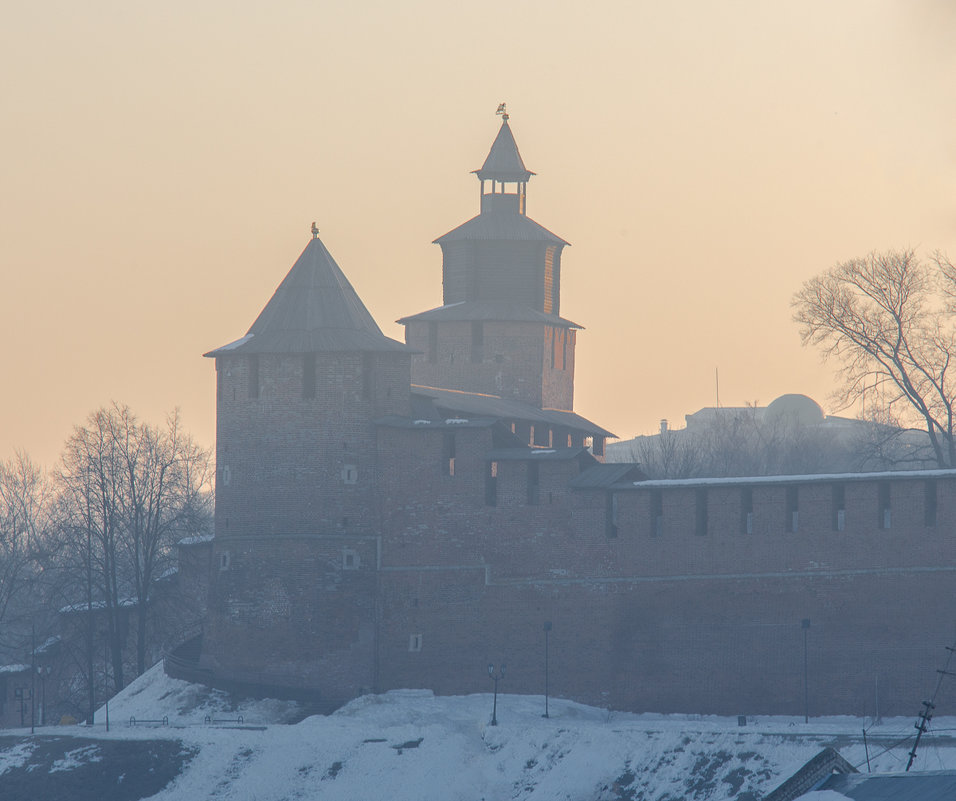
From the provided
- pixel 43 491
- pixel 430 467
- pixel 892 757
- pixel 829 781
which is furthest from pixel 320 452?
pixel 43 491

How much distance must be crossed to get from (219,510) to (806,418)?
199 feet

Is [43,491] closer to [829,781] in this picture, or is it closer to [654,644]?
[654,644]

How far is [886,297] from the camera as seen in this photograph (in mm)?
51938

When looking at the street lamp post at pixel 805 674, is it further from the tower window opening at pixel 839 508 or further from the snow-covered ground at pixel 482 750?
the tower window opening at pixel 839 508

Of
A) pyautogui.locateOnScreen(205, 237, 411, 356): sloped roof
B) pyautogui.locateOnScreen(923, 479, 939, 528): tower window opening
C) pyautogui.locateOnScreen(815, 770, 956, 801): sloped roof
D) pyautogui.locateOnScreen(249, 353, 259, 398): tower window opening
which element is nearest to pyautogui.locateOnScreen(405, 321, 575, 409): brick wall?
pyautogui.locateOnScreen(205, 237, 411, 356): sloped roof

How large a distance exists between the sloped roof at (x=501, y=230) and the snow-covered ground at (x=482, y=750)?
53.1 feet

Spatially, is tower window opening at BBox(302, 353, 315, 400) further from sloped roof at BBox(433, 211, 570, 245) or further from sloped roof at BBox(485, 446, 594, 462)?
sloped roof at BBox(433, 211, 570, 245)

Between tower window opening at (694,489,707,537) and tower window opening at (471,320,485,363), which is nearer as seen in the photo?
tower window opening at (694,489,707,537)

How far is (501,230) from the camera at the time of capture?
184ft

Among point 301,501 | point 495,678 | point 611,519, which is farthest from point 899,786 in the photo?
point 301,501

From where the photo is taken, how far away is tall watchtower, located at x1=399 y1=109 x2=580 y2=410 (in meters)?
54.9

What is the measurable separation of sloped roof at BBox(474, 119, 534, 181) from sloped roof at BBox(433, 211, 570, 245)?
103 cm

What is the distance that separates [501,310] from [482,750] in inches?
693

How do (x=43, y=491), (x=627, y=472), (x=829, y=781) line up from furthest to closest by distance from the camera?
(x=43, y=491), (x=627, y=472), (x=829, y=781)
